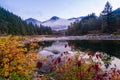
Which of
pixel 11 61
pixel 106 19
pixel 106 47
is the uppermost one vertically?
pixel 106 19

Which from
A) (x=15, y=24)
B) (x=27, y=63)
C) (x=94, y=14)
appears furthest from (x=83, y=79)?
(x=94, y=14)

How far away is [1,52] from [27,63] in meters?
1.28

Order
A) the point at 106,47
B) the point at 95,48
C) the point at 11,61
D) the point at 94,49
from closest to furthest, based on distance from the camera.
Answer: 1. the point at 11,61
2. the point at 94,49
3. the point at 95,48
4. the point at 106,47

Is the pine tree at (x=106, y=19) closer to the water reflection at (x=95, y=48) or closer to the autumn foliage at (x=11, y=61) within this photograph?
the water reflection at (x=95, y=48)

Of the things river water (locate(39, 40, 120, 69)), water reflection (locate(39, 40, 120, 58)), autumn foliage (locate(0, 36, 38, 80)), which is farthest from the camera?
water reflection (locate(39, 40, 120, 58))

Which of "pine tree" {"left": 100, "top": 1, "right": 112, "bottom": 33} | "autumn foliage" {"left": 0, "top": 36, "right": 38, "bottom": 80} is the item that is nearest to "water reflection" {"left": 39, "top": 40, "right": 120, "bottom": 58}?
"autumn foliage" {"left": 0, "top": 36, "right": 38, "bottom": 80}

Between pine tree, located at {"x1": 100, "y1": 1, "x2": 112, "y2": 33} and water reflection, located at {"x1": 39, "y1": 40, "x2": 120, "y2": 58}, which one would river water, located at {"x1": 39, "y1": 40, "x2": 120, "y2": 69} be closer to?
water reflection, located at {"x1": 39, "y1": 40, "x2": 120, "y2": 58}

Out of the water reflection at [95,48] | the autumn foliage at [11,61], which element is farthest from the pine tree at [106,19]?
the autumn foliage at [11,61]

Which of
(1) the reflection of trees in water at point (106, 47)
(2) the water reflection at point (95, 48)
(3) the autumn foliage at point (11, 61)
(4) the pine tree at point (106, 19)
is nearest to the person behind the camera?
(3) the autumn foliage at point (11, 61)

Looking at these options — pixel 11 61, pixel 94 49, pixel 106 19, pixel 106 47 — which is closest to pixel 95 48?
pixel 94 49

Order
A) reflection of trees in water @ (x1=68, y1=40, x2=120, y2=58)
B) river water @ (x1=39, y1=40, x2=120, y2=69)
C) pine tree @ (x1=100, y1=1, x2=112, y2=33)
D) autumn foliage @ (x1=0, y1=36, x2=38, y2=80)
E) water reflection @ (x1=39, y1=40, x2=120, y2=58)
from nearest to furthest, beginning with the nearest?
autumn foliage @ (x1=0, y1=36, x2=38, y2=80), river water @ (x1=39, y1=40, x2=120, y2=69), reflection of trees in water @ (x1=68, y1=40, x2=120, y2=58), water reflection @ (x1=39, y1=40, x2=120, y2=58), pine tree @ (x1=100, y1=1, x2=112, y2=33)

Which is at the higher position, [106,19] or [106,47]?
[106,19]

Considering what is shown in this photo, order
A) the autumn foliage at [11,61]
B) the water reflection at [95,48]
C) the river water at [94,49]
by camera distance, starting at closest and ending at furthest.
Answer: the autumn foliage at [11,61], the river water at [94,49], the water reflection at [95,48]

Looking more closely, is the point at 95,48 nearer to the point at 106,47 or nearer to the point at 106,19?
the point at 106,47
